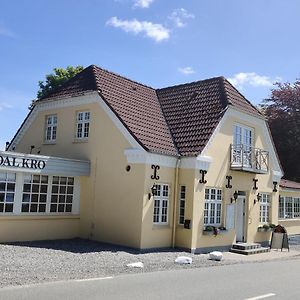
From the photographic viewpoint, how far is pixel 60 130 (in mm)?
20344

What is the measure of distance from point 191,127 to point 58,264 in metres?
9.49

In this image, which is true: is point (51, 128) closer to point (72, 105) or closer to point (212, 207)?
point (72, 105)

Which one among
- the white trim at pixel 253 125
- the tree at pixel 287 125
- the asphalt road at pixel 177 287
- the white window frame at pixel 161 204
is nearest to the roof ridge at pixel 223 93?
the white trim at pixel 253 125

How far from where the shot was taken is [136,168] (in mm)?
16891

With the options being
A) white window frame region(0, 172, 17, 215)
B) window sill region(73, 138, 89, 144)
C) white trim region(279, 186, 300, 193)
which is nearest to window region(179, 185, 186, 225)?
window sill region(73, 138, 89, 144)

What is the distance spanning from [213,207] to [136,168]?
166 inches

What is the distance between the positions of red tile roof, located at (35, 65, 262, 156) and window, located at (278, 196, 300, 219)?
7.80 m

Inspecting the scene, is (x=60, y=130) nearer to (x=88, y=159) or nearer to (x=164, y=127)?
(x=88, y=159)

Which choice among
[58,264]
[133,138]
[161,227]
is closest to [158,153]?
[133,138]

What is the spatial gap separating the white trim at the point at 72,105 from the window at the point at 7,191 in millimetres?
4479

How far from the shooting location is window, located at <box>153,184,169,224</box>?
57.0ft

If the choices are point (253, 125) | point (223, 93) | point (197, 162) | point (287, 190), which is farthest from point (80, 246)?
point (287, 190)

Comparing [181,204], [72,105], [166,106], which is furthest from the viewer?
[166,106]

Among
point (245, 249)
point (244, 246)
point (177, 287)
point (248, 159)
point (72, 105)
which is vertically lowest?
point (177, 287)
